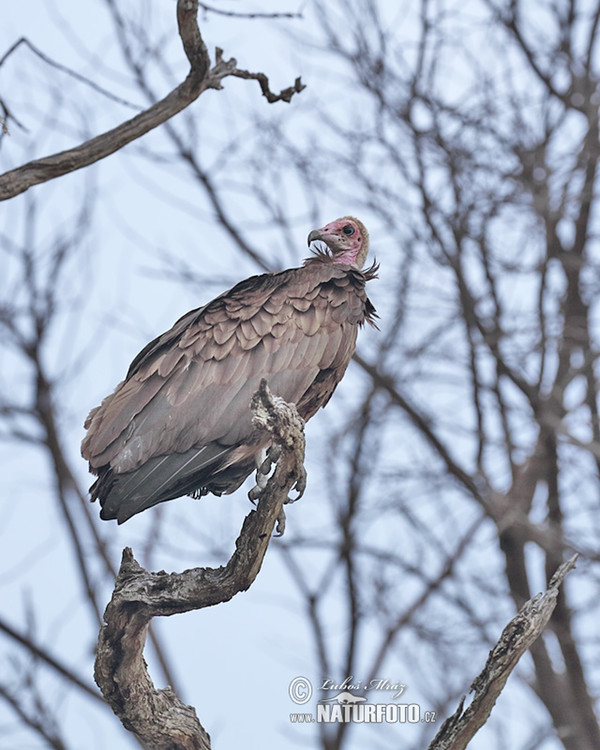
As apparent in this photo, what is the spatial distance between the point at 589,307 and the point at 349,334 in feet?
15.9

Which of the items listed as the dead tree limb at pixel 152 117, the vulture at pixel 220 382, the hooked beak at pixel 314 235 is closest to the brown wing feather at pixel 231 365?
the vulture at pixel 220 382

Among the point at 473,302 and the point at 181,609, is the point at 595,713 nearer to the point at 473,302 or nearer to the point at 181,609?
the point at 473,302

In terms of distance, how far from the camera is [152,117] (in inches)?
158

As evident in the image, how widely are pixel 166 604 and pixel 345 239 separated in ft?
7.36


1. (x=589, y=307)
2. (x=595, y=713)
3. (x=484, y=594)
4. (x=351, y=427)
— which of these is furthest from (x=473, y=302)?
(x=595, y=713)

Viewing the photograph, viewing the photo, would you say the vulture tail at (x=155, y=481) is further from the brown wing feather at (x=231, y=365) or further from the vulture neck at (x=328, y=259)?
the vulture neck at (x=328, y=259)

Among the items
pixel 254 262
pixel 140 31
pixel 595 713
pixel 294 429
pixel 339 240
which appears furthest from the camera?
pixel 254 262

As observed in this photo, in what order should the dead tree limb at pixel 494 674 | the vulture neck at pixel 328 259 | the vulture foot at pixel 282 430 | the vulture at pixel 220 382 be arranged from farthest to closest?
the vulture neck at pixel 328 259 < the vulture at pixel 220 382 < the dead tree limb at pixel 494 674 < the vulture foot at pixel 282 430

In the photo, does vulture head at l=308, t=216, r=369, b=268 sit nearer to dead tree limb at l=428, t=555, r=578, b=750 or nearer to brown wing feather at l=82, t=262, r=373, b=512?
brown wing feather at l=82, t=262, r=373, b=512

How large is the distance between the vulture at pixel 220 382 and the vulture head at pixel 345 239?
0.35ft

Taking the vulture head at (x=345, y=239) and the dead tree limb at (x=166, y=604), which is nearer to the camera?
the dead tree limb at (x=166, y=604)

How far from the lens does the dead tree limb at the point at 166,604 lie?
378 centimetres

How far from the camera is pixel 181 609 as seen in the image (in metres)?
4.09

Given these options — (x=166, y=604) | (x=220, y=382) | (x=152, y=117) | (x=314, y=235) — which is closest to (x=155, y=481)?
(x=166, y=604)
